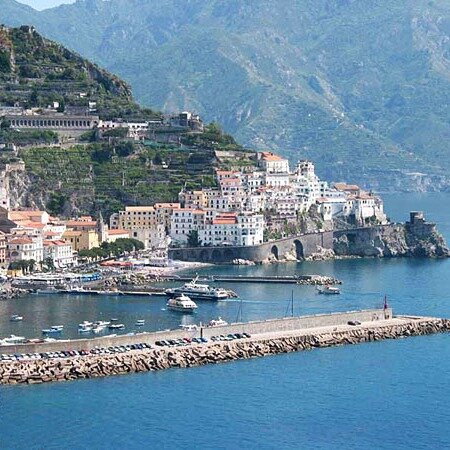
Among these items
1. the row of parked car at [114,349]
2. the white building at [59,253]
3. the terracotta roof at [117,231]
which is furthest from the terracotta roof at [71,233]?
the row of parked car at [114,349]

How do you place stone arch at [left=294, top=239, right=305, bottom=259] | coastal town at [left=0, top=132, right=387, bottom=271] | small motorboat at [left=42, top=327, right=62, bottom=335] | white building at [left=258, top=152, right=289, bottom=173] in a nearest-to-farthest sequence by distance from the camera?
1. small motorboat at [left=42, top=327, right=62, bottom=335]
2. coastal town at [left=0, top=132, right=387, bottom=271]
3. stone arch at [left=294, top=239, right=305, bottom=259]
4. white building at [left=258, top=152, right=289, bottom=173]

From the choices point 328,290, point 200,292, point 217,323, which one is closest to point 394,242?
point 328,290

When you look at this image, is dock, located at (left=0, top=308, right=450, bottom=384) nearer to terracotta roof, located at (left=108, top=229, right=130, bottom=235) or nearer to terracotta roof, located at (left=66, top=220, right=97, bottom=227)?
terracotta roof, located at (left=66, top=220, right=97, bottom=227)

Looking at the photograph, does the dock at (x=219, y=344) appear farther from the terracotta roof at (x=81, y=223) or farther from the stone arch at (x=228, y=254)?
the terracotta roof at (x=81, y=223)

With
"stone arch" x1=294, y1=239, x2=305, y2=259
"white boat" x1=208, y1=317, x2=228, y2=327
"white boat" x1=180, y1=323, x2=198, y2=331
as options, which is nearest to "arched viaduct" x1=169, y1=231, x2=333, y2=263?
"stone arch" x1=294, y1=239, x2=305, y2=259

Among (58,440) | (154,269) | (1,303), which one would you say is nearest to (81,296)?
(1,303)

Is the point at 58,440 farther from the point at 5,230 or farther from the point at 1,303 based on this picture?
the point at 5,230
